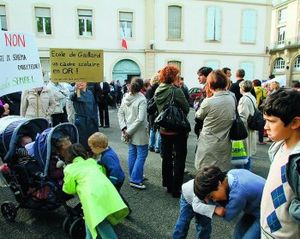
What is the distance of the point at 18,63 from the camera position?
12.2 ft

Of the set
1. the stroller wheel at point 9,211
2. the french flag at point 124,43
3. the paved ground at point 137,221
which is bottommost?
the paved ground at point 137,221

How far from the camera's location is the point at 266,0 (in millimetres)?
23312

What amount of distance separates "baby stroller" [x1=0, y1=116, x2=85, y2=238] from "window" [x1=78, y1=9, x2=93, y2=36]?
18.0m

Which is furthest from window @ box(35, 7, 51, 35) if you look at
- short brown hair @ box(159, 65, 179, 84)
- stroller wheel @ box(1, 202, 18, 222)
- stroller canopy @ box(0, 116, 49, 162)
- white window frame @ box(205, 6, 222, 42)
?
stroller wheel @ box(1, 202, 18, 222)

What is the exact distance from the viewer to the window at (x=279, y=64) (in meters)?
37.9

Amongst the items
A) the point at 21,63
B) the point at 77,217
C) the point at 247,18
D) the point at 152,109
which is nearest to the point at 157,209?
the point at 77,217

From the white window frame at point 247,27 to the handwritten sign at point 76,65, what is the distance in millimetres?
20772

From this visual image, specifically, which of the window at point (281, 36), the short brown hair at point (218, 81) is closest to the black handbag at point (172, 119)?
the short brown hair at point (218, 81)

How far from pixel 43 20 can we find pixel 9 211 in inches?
→ 737

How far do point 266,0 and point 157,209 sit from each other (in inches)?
947

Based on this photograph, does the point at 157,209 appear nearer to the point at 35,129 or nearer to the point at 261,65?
the point at 35,129

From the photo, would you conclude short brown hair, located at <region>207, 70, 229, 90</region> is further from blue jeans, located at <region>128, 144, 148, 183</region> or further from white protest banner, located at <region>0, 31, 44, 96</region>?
white protest banner, located at <region>0, 31, 44, 96</region>

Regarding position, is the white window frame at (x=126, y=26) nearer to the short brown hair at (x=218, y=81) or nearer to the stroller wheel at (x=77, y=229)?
the short brown hair at (x=218, y=81)

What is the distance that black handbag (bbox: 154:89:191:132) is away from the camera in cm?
381
